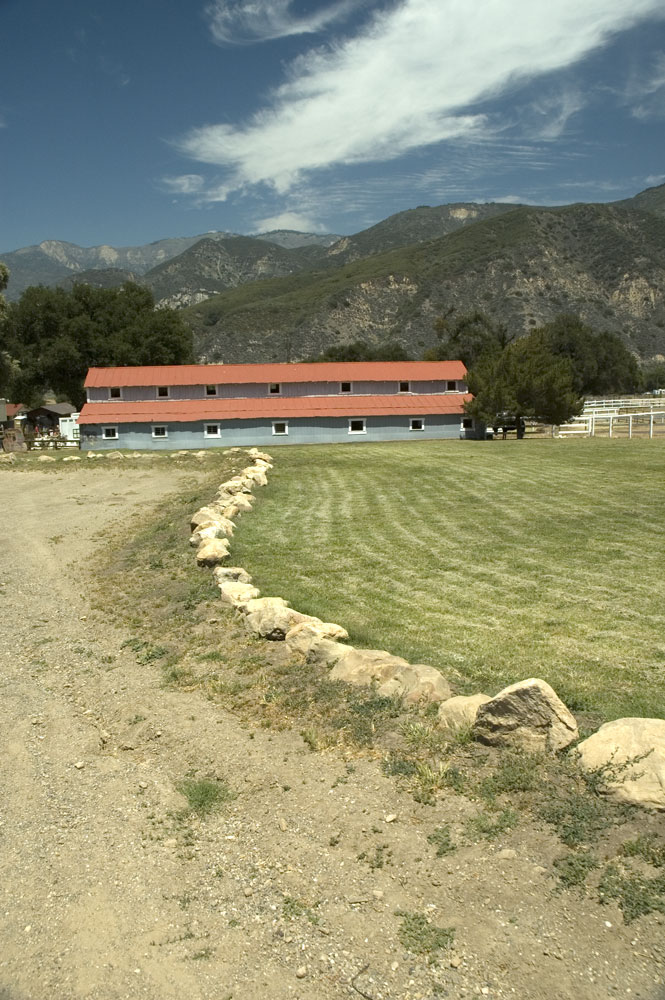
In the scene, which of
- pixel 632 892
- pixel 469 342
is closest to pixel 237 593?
pixel 632 892

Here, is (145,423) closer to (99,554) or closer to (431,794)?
(99,554)

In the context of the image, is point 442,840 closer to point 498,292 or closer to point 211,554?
point 211,554

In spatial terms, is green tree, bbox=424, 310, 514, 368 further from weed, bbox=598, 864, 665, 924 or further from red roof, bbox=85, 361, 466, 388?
weed, bbox=598, 864, 665, 924

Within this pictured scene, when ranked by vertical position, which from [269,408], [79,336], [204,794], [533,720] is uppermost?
[79,336]

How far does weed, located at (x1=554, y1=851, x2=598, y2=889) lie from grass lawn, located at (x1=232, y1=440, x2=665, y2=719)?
2.26 m

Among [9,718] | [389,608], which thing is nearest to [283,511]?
[389,608]

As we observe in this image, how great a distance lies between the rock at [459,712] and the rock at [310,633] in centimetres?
248

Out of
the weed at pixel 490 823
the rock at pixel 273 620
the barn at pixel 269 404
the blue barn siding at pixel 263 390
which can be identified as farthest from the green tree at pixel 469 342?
the weed at pixel 490 823

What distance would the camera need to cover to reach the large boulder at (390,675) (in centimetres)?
779

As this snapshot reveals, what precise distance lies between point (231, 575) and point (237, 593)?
1223 mm

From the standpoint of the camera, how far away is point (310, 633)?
31.6 feet

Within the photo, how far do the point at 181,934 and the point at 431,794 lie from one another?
94.9 inches

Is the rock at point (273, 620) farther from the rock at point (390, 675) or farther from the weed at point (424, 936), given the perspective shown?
the weed at point (424, 936)

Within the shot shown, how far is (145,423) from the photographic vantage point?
54812mm
